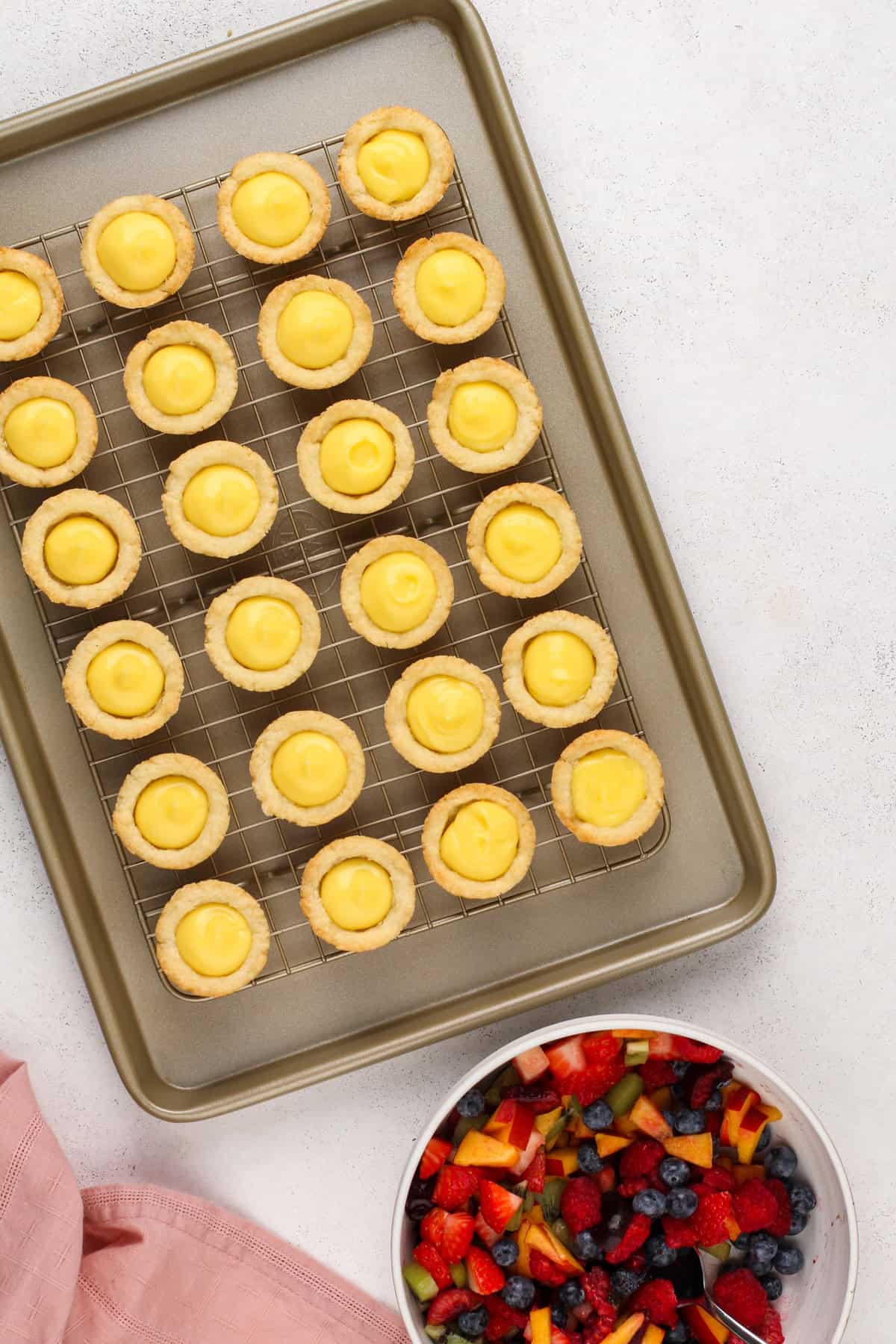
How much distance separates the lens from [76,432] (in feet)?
8.17

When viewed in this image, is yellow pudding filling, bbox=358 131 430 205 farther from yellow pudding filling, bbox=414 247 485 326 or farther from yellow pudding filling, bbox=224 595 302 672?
yellow pudding filling, bbox=224 595 302 672

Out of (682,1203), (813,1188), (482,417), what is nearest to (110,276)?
(482,417)

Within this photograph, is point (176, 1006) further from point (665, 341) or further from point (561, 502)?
point (665, 341)

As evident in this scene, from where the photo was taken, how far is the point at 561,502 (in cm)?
252

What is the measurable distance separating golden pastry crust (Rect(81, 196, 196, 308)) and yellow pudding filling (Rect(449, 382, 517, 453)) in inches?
27.7

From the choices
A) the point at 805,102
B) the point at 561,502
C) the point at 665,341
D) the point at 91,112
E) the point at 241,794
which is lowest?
the point at 241,794

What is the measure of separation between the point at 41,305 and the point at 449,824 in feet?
5.03

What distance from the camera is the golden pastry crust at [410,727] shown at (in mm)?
2502

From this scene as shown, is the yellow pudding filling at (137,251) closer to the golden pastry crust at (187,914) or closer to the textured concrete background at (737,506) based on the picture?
the textured concrete background at (737,506)

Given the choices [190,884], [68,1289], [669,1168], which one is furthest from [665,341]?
[68,1289]

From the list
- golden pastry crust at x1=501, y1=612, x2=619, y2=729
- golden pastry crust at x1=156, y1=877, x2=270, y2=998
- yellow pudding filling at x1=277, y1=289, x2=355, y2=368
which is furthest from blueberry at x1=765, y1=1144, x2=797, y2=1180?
yellow pudding filling at x1=277, y1=289, x2=355, y2=368

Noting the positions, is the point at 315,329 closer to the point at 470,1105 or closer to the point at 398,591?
the point at 398,591

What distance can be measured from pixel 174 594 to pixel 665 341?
54.8 inches

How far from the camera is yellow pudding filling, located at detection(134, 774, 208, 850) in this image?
97.9 inches
